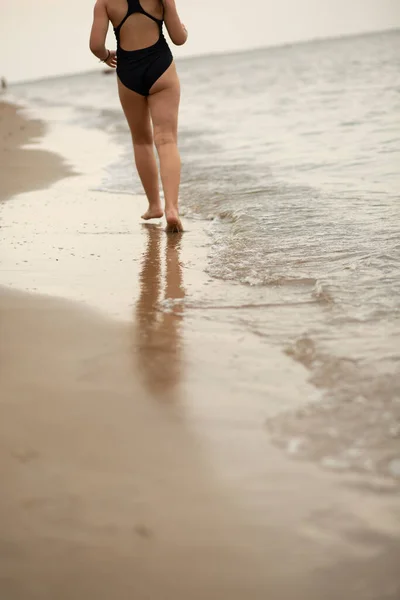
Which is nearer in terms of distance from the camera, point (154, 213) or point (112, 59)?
point (112, 59)

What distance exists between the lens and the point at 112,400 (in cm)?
207

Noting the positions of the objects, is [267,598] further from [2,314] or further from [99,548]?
[2,314]

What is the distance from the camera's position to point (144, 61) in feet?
14.8

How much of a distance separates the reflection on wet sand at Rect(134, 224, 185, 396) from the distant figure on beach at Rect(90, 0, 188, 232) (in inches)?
30.1

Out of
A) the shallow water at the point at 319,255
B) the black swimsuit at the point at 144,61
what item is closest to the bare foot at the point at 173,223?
the shallow water at the point at 319,255

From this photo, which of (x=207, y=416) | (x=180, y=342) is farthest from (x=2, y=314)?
(x=207, y=416)

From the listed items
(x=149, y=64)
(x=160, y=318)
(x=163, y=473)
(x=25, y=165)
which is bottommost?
(x=25, y=165)

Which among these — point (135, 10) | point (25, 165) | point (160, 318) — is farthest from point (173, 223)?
point (25, 165)

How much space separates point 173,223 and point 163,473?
291cm

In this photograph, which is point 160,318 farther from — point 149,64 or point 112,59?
point 112,59

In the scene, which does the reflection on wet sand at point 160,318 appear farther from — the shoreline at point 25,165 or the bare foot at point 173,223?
the shoreline at point 25,165

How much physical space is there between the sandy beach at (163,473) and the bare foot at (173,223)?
1.44m

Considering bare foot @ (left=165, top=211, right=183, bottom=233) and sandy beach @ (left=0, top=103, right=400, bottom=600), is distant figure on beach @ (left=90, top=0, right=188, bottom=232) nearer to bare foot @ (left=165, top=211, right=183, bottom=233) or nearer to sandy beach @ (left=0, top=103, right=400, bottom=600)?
bare foot @ (left=165, top=211, right=183, bottom=233)

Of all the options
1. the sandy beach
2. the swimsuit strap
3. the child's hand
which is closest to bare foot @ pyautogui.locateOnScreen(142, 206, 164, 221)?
the child's hand
